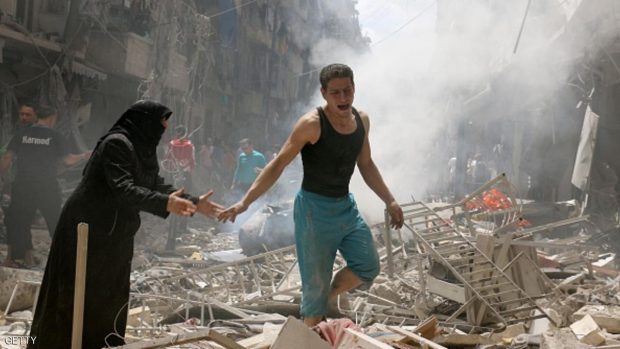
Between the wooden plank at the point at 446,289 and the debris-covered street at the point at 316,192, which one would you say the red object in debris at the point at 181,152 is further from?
the wooden plank at the point at 446,289

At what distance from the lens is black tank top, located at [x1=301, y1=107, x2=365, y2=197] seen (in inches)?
161

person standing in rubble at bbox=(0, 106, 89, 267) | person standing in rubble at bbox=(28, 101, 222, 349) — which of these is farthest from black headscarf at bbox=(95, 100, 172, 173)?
person standing in rubble at bbox=(0, 106, 89, 267)

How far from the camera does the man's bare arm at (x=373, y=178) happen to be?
4.36 meters

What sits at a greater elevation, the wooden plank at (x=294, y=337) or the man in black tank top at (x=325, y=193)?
the man in black tank top at (x=325, y=193)

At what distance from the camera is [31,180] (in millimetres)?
7301

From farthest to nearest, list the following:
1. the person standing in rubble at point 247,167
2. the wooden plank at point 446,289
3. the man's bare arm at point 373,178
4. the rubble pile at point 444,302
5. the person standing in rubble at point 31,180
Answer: the person standing in rubble at point 247,167
the person standing in rubble at point 31,180
the wooden plank at point 446,289
the man's bare arm at point 373,178
the rubble pile at point 444,302

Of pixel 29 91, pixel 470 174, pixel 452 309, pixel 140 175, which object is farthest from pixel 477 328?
pixel 470 174

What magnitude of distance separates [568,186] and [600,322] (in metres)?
8.42

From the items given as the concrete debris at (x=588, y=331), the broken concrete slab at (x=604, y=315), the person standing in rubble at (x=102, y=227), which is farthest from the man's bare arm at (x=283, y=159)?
the broken concrete slab at (x=604, y=315)

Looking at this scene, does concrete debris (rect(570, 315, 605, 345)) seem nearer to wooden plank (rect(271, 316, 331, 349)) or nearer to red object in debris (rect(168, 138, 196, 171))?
wooden plank (rect(271, 316, 331, 349))

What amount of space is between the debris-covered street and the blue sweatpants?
0.5 inches

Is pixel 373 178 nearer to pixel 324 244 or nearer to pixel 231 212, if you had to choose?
pixel 324 244

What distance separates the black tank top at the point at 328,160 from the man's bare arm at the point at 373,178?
0.65ft

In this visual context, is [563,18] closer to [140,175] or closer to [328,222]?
[328,222]
